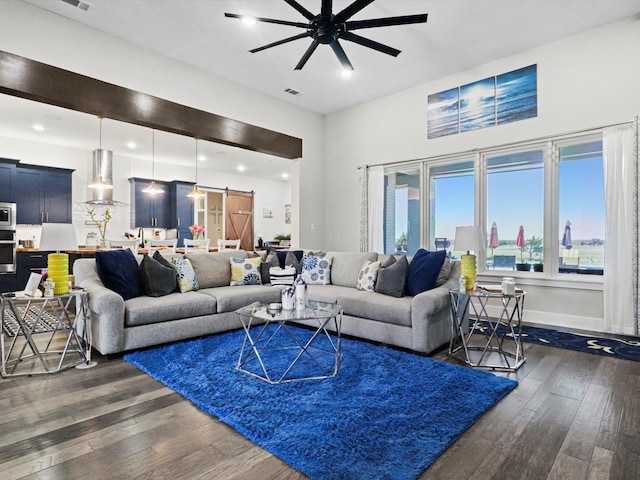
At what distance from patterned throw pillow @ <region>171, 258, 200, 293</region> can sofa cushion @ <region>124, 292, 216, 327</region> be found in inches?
4.5

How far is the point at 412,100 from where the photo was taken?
5.78 meters

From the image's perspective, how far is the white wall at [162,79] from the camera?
146 inches

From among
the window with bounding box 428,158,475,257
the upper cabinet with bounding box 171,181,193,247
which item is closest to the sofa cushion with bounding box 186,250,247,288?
the window with bounding box 428,158,475,257

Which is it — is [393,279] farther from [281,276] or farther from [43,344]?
[43,344]

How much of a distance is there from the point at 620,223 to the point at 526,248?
1.03m

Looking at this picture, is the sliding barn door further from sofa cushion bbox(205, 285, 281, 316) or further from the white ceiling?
sofa cushion bbox(205, 285, 281, 316)

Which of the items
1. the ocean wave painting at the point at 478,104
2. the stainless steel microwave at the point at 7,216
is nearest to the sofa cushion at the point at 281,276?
the ocean wave painting at the point at 478,104

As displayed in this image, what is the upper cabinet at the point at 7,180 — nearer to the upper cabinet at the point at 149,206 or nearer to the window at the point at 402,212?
the upper cabinet at the point at 149,206

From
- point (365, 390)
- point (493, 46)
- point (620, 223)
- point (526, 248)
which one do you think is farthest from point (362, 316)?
point (493, 46)

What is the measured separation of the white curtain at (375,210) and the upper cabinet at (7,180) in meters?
6.47

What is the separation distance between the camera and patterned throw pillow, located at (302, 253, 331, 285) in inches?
188

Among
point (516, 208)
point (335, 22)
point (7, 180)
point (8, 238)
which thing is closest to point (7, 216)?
point (8, 238)

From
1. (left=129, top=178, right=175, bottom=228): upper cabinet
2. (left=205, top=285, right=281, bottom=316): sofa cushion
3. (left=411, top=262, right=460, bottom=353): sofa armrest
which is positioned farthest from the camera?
(left=129, top=178, right=175, bottom=228): upper cabinet

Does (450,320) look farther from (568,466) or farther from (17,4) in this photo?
(17,4)
